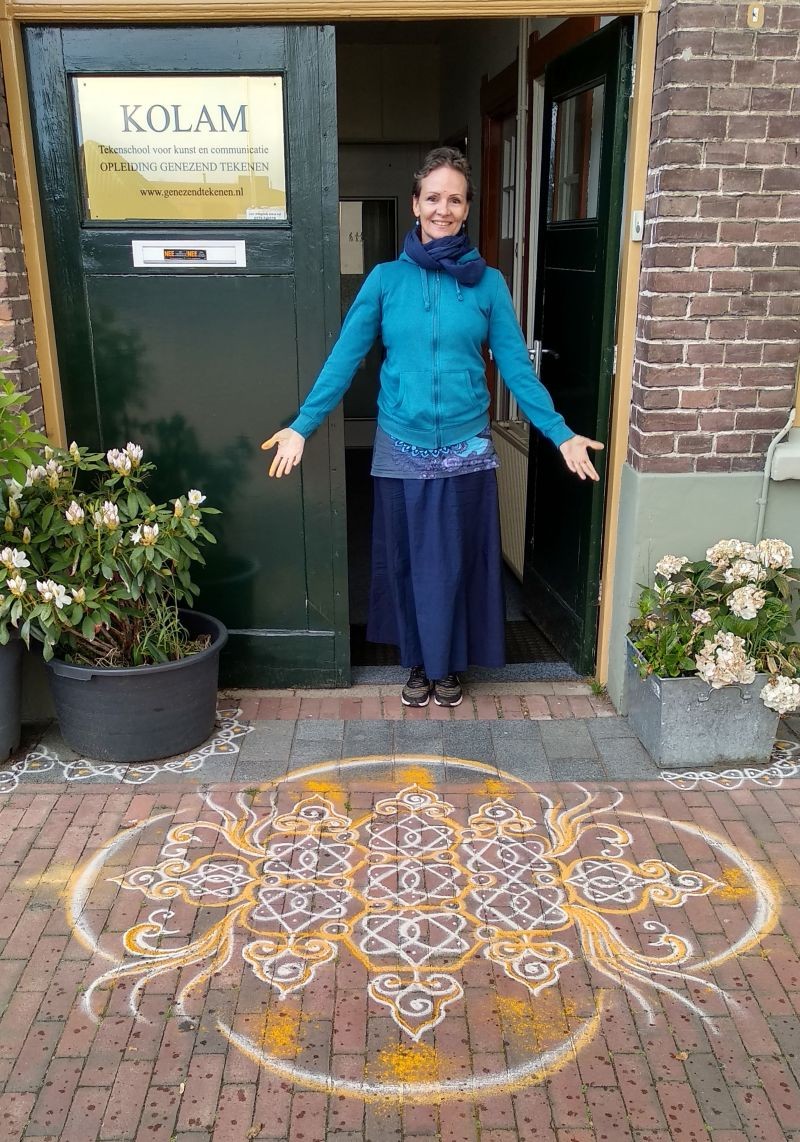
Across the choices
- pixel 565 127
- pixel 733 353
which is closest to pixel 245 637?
pixel 733 353

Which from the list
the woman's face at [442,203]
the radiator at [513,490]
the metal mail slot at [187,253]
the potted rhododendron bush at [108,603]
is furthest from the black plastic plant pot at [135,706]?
the radiator at [513,490]

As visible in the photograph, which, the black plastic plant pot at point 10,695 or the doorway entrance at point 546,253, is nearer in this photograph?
the black plastic plant pot at point 10,695

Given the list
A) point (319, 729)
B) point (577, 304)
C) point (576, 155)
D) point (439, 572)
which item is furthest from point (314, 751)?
point (576, 155)

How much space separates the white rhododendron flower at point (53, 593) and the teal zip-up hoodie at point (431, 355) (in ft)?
3.41

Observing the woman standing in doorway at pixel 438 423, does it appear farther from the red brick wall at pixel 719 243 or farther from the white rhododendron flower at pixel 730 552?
the white rhododendron flower at pixel 730 552

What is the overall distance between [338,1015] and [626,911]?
927 millimetres

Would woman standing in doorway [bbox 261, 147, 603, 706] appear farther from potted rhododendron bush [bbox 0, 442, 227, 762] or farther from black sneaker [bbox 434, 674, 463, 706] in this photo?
potted rhododendron bush [bbox 0, 442, 227, 762]

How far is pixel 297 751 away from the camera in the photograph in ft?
12.7

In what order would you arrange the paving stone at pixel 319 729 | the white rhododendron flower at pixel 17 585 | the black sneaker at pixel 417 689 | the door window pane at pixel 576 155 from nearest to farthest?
1. the white rhododendron flower at pixel 17 585
2. the paving stone at pixel 319 729
3. the door window pane at pixel 576 155
4. the black sneaker at pixel 417 689

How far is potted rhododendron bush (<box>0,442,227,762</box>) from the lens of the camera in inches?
138

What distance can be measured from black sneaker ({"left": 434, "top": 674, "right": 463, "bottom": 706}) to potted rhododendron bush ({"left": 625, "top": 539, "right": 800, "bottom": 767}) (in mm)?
816

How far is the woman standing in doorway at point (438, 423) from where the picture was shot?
12.0 feet

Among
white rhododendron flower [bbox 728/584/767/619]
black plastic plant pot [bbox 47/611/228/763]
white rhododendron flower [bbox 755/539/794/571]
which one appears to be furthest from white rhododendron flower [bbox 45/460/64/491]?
white rhododendron flower [bbox 755/539/794/571]

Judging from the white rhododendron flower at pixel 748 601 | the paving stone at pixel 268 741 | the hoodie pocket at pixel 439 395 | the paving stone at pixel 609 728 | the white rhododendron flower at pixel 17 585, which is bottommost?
the paving stone at pixel 268 741
